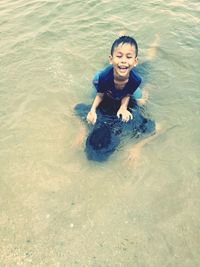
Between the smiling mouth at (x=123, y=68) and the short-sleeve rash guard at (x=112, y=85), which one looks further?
the short-sleeve rash guard at (x=112, y=85)

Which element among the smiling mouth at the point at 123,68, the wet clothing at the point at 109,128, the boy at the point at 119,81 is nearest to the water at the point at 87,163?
the wet clothing at the point at 109,128

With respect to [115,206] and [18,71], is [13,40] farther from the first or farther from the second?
[115,206]

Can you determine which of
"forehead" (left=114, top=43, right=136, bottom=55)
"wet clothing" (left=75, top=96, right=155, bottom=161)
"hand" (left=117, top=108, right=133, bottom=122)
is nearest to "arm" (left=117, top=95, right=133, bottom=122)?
"hand" (left=117, top=108, right=133, bottom=122)

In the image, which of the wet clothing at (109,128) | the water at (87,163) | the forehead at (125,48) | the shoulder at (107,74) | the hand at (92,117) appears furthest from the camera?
the shoulder at (107,74)

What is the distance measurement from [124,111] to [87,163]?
932mm

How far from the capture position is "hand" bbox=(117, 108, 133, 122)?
14.9ft

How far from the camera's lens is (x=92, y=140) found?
14.5 ft

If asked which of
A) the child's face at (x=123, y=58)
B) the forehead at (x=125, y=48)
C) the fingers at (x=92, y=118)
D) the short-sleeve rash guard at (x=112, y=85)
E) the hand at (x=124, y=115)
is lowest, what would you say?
the hand at (x=124, y=115)

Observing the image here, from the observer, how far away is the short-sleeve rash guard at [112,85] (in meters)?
4.68

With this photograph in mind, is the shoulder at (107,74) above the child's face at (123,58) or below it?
A: below

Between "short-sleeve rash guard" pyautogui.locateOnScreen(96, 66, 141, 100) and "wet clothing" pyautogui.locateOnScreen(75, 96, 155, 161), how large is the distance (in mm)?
191

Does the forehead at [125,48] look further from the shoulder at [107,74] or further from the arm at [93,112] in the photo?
the arm at [93,112]

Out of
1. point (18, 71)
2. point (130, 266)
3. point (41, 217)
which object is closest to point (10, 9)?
point (18, 71)

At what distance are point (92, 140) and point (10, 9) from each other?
5705 mm
